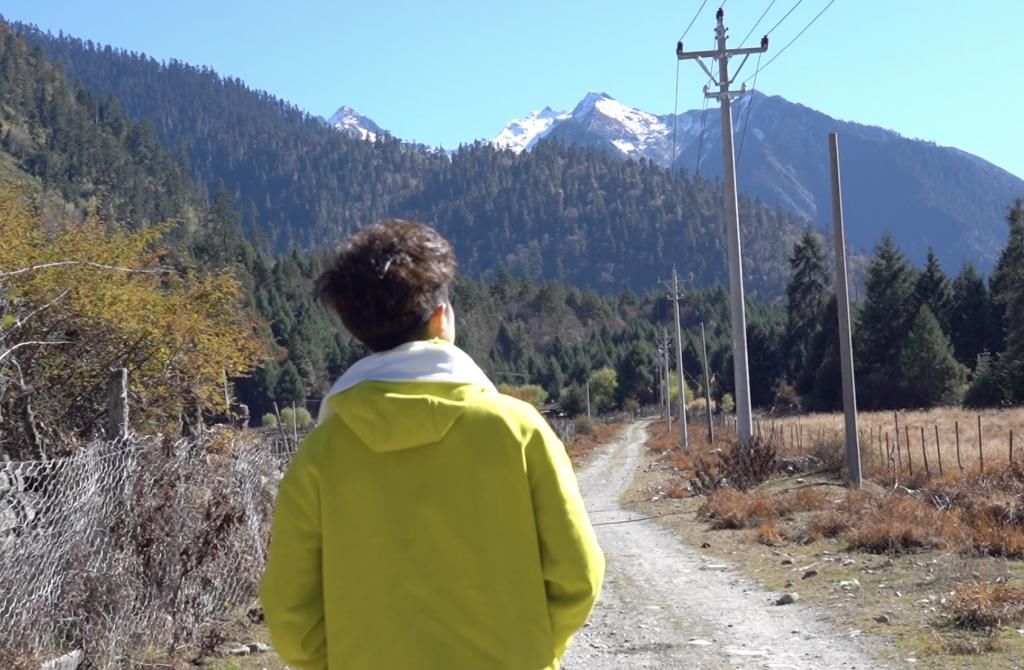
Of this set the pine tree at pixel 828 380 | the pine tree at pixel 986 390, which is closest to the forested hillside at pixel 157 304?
the pine tree at pixel 828 380

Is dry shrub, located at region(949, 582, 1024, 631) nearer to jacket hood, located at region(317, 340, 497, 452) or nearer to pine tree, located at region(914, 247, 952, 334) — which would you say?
jacket hood, located at region(317, 340, 497, 452)

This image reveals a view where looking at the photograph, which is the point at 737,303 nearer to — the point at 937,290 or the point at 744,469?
the point at 744,469

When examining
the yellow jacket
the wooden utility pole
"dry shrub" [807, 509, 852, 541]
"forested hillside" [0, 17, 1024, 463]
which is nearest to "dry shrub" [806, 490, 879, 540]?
"dry shrub" [807, 509, 852, 541]

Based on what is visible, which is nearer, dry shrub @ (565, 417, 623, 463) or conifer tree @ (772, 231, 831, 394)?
dry shrub @ (565, 417, 623, 463)

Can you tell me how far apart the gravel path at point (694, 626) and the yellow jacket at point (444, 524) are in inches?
188

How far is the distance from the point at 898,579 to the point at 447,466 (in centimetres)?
814

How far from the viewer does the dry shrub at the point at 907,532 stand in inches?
435

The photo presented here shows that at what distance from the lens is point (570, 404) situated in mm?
96875

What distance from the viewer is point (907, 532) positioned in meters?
11.3

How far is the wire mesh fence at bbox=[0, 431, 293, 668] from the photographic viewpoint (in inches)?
225

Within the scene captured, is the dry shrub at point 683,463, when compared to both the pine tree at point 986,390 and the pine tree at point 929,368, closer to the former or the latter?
the pine tree at point 986,390

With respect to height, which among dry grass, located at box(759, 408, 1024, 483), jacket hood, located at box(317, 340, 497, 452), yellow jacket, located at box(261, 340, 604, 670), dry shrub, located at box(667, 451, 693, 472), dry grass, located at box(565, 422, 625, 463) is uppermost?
jacket hood, located at box(317, 340, 497, 452)

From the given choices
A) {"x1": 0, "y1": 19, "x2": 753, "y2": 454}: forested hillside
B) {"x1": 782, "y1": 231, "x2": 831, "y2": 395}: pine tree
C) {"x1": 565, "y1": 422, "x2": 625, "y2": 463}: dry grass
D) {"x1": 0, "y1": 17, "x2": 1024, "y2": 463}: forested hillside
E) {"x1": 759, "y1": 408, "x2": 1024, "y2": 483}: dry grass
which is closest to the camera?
{"x1": 0, "y1": 19, "x2": 753, "y2": 454}: forested hillside

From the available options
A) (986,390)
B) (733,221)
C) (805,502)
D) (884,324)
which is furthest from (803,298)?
(805,502)
